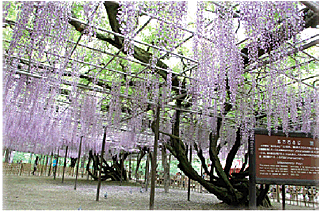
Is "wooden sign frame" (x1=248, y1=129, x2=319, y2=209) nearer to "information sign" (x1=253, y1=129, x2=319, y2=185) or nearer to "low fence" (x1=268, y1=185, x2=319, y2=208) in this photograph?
"information sign" (x1=253, y1=129, x2=319, y2=185)

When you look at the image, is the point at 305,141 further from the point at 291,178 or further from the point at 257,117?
the point at 257,117

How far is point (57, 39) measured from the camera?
3.69m

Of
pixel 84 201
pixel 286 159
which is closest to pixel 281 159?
pixel 286 159

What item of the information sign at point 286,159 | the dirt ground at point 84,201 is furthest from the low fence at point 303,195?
the information sign at point 286,159

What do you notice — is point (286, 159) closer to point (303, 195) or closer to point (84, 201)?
point (303, 195)

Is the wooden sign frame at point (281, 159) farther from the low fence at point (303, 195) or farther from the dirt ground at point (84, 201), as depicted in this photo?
the low fence at point (303, 195)

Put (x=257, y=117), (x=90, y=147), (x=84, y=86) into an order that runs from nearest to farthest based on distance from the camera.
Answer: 1. (x=84, y=86)
2. (x=257, y=117)
3. (x=90, y=147)

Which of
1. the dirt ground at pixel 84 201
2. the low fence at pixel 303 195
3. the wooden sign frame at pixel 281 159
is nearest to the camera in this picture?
the wooden sign frame at pixel 281 159

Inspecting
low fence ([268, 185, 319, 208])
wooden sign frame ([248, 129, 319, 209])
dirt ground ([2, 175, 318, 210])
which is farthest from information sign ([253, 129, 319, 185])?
low fence ([268, 185, 319, 208])

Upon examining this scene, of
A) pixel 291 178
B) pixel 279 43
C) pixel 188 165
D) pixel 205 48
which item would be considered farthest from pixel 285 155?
pixel 205 48

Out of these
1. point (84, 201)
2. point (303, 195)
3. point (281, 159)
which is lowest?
point (84, 201)

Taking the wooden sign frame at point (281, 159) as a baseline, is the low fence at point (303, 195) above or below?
below

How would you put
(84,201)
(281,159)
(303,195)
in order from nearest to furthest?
(281,159)
(84,201)
(303,195)

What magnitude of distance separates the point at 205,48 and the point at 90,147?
530 inches
